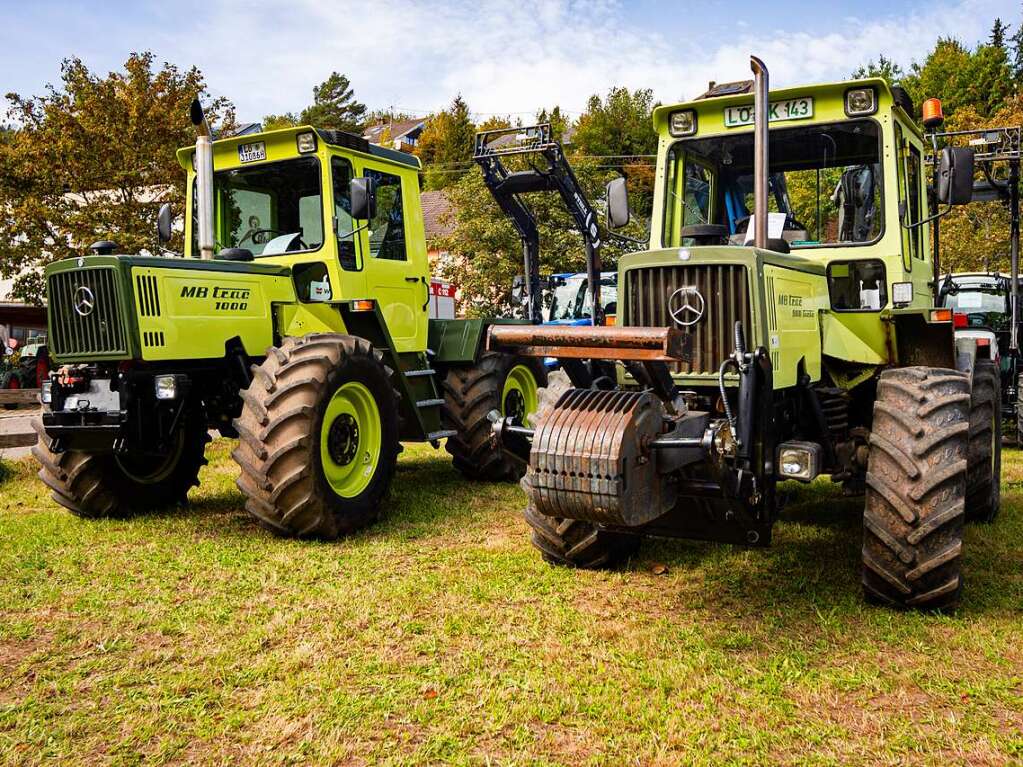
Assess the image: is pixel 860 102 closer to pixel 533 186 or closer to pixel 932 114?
pixel 932 114

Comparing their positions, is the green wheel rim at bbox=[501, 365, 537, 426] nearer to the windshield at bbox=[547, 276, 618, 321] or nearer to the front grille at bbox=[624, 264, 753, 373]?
the front grille at bbox=[624, 264, 753, 373]

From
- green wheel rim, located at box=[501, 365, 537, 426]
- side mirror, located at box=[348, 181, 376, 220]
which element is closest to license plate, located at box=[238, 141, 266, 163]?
side mirror, located at box=[348, 181, 376, 220]

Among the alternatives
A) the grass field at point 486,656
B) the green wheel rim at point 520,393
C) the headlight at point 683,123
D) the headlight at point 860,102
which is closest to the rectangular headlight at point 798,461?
the grass field at point 486,656

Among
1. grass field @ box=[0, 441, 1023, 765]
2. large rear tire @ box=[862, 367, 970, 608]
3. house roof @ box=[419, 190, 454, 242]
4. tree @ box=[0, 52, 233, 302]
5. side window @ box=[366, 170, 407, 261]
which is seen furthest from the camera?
house roof @ box=[419, 190, 454, 242]

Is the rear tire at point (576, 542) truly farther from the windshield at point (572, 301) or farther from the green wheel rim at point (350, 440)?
the windshield at point (572, 301)

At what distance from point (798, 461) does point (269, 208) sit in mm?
5021

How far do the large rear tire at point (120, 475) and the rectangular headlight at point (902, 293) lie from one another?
490 cm

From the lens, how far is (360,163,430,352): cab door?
7.54m

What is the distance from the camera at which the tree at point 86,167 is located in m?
14.6

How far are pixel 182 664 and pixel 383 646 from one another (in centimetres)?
88

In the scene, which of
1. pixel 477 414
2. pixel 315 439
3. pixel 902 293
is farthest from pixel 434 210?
pixel 902 293

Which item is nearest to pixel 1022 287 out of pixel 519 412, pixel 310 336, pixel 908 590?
pixel 519 412

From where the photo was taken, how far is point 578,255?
23109 mm

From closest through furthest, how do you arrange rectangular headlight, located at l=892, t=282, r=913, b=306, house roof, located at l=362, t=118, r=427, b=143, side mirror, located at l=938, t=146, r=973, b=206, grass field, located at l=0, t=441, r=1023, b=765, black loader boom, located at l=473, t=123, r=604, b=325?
grass field, located at l=0, t=441, r=1023, b=765, side mirror, located at l=938, t=146, r=973, b=206, rectangular headlight, located at l=892, t=282, r=913, b=306, black loader boom, located at l=473, t=123, r=604, b=325, house roof, located at l=362, t=118, r=427, b=143
